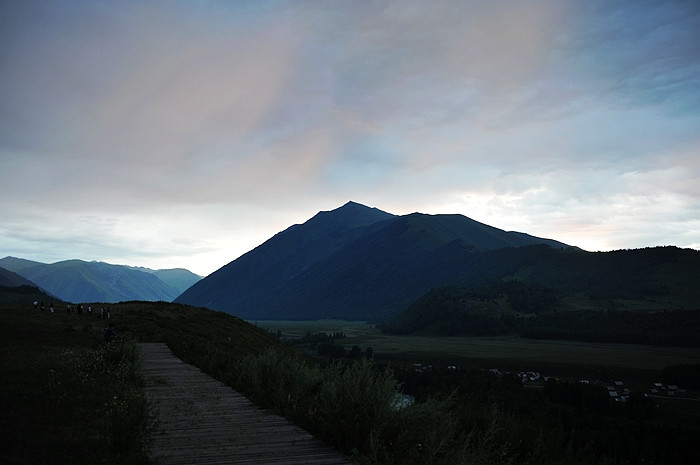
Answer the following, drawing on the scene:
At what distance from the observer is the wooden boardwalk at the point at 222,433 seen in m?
7.10

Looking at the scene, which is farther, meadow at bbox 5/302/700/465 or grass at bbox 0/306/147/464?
meadow at bbox 5/302/700/465

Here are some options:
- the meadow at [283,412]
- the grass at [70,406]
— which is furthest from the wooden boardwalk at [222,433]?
the grass at [70,406]

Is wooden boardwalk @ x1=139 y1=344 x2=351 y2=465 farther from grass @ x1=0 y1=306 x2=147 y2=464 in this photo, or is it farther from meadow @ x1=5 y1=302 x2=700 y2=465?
grass @ x1=0 y1=306 x2=147 y2=464

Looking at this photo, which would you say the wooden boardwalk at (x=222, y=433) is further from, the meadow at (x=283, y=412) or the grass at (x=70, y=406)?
the grass at (x=70, y=406)

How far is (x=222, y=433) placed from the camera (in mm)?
8539

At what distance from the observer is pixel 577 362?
178125 mm

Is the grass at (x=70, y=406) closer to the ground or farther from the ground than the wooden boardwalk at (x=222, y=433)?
farther from the ground

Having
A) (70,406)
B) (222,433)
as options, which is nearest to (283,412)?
(222,433)

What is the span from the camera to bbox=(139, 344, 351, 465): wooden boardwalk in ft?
23.3

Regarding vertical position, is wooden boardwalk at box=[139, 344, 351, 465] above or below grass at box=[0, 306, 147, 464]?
below

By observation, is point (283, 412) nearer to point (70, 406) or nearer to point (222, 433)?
point (222, 433)

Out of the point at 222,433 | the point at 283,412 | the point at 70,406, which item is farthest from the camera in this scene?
the point at 283,412

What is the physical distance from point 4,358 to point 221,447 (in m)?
12.7

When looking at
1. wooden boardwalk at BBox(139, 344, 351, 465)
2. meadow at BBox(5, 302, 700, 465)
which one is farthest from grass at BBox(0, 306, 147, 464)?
wooden boardwalk at BBox(139, 344, 351, 465)
